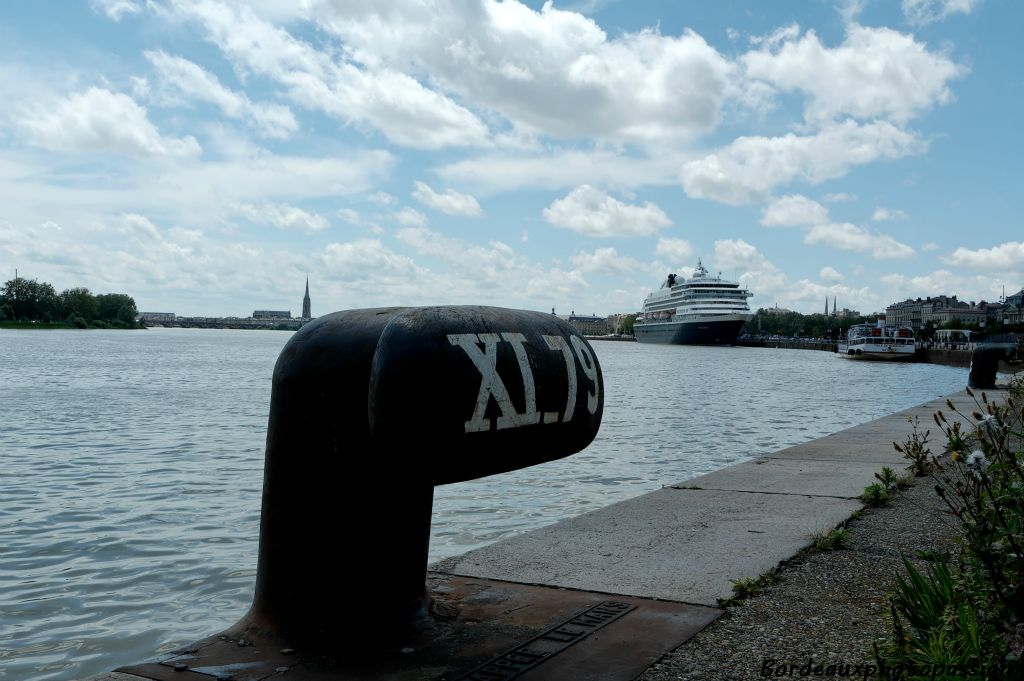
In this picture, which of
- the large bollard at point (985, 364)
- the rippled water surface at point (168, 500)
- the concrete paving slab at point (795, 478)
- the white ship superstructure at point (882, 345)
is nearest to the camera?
the rippled water surface at point (168, 500)

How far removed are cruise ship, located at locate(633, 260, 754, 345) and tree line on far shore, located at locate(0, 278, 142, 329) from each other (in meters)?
96.4

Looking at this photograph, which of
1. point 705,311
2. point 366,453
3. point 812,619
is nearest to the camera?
point 366,453

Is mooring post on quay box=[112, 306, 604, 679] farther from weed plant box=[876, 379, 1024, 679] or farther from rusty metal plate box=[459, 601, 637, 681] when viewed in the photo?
weed plant box=[876, 379, 1024, 679]

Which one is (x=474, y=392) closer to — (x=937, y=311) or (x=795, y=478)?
(x=795, y=478)

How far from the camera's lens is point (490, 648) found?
300 centimetres

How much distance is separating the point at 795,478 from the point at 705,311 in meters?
91.0

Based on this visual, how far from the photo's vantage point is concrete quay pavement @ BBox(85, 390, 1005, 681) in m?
2.95

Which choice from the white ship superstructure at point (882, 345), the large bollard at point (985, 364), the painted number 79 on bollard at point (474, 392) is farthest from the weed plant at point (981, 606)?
the white ship superstructure at point (882, 345)

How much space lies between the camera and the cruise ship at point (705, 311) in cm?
9600

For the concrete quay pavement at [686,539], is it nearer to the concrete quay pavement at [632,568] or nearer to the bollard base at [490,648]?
the concrete quay pavement at [632,568]

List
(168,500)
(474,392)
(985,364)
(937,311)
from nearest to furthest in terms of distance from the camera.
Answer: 1. (474,392)
2. (168,500)
3. (985,364)
4. (937,311)

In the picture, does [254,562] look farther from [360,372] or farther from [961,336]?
[961,336]

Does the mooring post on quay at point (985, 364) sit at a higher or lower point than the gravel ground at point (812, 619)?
higher

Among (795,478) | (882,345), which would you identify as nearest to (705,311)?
(882,345)
